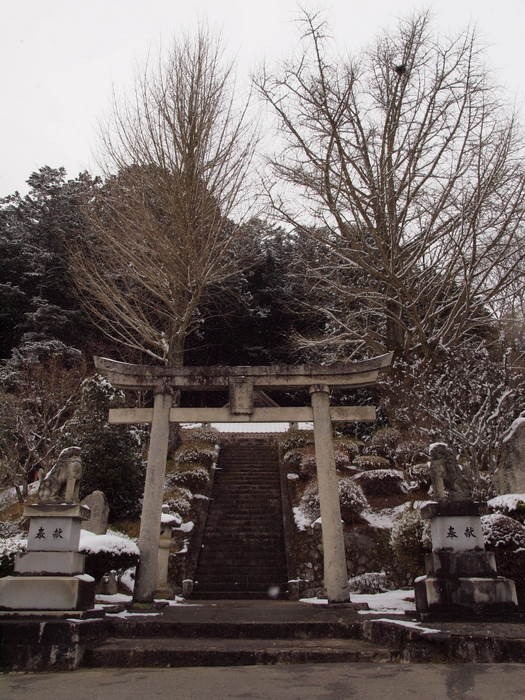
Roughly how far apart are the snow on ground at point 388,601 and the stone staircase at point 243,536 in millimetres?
2128

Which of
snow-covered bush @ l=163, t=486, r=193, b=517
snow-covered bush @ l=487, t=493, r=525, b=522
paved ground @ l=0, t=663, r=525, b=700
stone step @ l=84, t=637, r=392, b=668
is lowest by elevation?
paved ground @ l=0, t=663, r=525, b=700

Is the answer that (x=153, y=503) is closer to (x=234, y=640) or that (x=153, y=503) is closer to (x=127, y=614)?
(x=127, y=614)

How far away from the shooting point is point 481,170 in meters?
14.3

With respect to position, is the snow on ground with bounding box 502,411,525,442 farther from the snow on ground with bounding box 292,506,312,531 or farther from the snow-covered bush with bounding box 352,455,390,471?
the snow-covered bush with bounding box 352,455,390,471

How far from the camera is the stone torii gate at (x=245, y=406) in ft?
26.5

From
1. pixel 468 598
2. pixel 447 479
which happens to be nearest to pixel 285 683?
pixel 468 598

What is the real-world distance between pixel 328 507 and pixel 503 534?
240 cm

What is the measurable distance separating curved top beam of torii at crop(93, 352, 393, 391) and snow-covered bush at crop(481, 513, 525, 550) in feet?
8.88

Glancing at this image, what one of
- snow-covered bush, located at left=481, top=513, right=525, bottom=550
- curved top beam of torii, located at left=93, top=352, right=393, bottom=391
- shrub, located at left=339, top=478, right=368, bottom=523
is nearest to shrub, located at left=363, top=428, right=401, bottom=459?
shrub, located at left=339, top=478, right=368, bottom=523

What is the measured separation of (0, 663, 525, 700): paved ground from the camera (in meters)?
3.80

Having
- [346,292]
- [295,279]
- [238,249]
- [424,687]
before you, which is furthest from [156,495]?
[295,279]

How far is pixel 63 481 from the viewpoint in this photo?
6.32m

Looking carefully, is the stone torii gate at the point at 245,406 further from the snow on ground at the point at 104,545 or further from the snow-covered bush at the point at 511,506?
the snow-covered bush at the point at 511,506

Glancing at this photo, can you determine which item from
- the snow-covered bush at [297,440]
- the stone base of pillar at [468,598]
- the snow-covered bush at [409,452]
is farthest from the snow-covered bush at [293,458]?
the stone base of pillar at [468,598]
